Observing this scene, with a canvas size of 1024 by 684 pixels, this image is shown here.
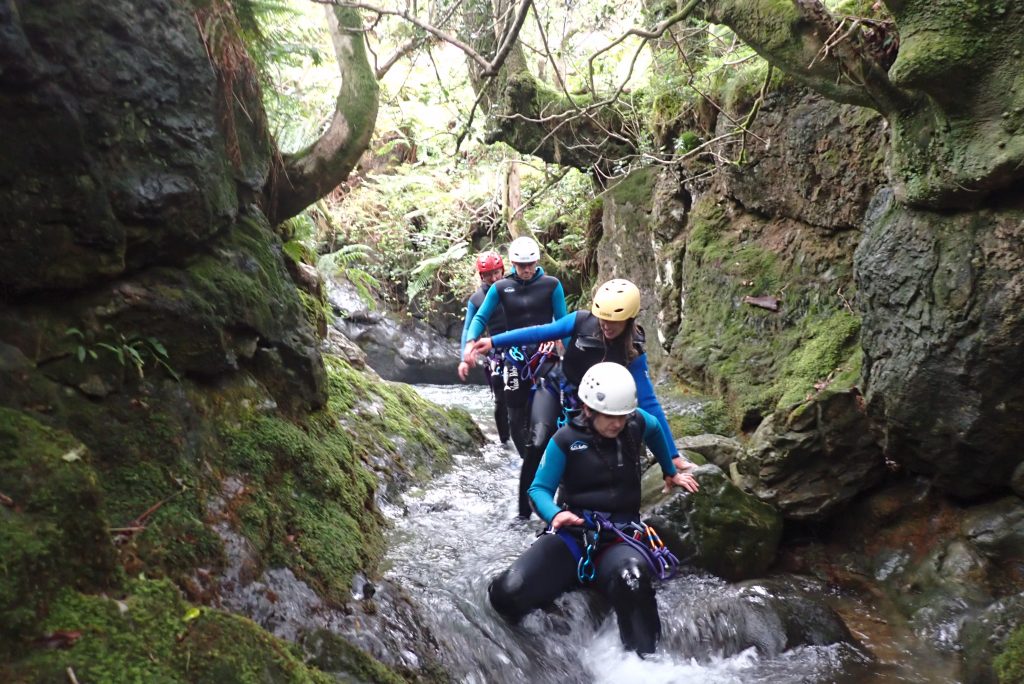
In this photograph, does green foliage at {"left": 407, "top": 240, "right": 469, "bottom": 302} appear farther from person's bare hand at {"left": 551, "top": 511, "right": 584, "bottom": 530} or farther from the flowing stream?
person's bare hand at {"left": 551, "top": 511, "right": 584, "bottom": 530}

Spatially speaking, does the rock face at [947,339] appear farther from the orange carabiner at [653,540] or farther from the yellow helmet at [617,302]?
the orange carabiner at [653,540]

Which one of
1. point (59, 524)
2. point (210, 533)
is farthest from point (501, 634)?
point (59, 524)

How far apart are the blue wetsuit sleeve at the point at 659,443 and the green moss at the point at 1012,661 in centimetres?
223

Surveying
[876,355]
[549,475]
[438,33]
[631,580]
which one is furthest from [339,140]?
[876,355]

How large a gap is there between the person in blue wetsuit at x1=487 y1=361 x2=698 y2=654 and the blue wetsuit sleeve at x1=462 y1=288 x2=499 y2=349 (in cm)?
258

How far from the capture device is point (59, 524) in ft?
8.64

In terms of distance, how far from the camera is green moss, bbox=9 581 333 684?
239cm

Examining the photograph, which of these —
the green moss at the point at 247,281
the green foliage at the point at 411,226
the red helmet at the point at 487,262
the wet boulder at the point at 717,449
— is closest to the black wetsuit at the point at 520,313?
the red helmet at the point at 487,262

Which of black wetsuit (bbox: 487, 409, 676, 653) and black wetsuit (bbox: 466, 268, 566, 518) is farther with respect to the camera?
black wetsuit (bbox: 466, 268, 566, 518)

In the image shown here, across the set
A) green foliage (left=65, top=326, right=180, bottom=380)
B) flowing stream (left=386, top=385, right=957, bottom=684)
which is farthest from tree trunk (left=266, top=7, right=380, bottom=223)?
flowing stream (left=386, top=385, right=957, bottom=684)

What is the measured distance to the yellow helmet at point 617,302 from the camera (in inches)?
220

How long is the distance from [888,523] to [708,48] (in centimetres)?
691

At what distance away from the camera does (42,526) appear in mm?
2562

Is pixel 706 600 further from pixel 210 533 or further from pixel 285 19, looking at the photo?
pixel 285 19
